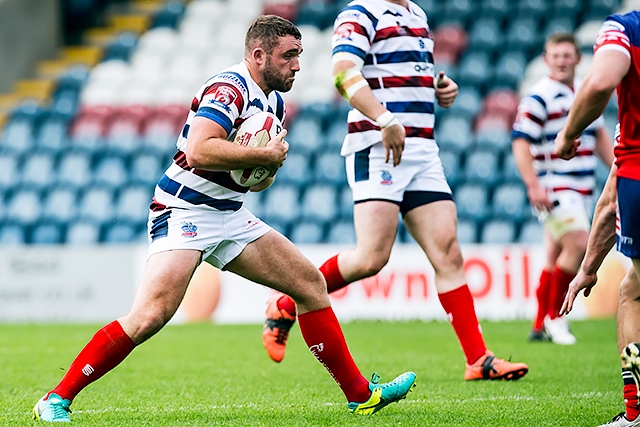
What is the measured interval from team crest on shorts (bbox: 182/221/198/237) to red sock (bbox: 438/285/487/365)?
1877 millimetres

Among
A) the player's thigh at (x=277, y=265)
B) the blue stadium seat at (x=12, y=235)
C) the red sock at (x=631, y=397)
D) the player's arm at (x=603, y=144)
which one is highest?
the player's thigh at (x=277, y=265)

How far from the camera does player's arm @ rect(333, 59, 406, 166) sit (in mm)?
5250

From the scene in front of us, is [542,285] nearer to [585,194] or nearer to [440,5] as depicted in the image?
[585,194]

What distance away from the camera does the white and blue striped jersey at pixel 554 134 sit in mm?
8000

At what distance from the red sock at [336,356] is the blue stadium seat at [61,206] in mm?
10001

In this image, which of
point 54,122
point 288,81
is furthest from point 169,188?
point 54,122

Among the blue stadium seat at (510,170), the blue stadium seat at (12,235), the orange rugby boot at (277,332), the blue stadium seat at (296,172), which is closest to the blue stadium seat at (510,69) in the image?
the blue stadium seat at (510,170)

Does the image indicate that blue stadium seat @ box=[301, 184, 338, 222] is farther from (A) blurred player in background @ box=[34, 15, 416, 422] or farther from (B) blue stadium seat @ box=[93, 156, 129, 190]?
(A) blurred player in background @ box=[34, 15, 416, 422]

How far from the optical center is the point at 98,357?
14.4 feet

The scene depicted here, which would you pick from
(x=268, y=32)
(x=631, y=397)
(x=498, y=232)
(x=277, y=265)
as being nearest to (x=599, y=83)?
(x=631, y=397)

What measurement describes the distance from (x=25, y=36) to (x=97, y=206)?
5.49 metres

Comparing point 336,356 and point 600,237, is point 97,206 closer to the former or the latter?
point 336,356

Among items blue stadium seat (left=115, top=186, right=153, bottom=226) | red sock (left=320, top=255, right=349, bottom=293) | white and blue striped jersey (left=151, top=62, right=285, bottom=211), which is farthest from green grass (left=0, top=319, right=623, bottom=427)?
blue stadium seat (left=115, top=186, right=153, bottom=226)

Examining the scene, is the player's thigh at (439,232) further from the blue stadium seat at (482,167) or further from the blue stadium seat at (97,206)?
the blue stadium seat at (97,206)
